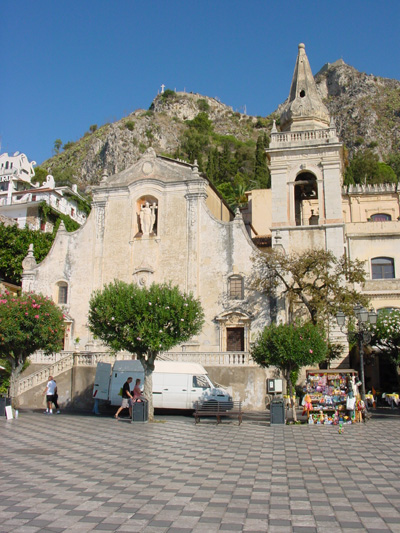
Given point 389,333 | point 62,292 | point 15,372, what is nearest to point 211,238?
point 62,292

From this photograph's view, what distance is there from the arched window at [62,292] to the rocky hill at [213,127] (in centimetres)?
7031

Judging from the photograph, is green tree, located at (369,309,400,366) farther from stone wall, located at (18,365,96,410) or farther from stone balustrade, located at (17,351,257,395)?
stone wall, located at (18,365,96,410)

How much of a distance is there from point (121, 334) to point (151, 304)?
1687mm

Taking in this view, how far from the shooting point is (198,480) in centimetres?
1010

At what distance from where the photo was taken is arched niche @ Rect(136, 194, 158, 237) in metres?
32.5

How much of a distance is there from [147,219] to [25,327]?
1167 cm

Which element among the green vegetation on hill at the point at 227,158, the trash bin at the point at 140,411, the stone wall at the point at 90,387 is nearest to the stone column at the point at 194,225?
the stone wall at the point at 90,387

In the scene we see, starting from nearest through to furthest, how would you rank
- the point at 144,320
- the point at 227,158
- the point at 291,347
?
the point at 144,320 < the point at 291,347 < the point at 227,158

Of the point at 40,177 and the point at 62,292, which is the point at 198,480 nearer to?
the point at 62,292

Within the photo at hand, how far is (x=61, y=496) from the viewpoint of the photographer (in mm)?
8797

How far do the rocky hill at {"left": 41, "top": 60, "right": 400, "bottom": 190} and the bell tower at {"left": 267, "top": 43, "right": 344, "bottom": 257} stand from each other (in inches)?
2588

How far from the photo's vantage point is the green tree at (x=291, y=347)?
21.2 meters

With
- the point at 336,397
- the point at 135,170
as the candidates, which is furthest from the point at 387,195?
the point at 336,397

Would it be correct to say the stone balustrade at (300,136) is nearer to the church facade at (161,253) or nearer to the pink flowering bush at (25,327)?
the church facade at (161,253)
